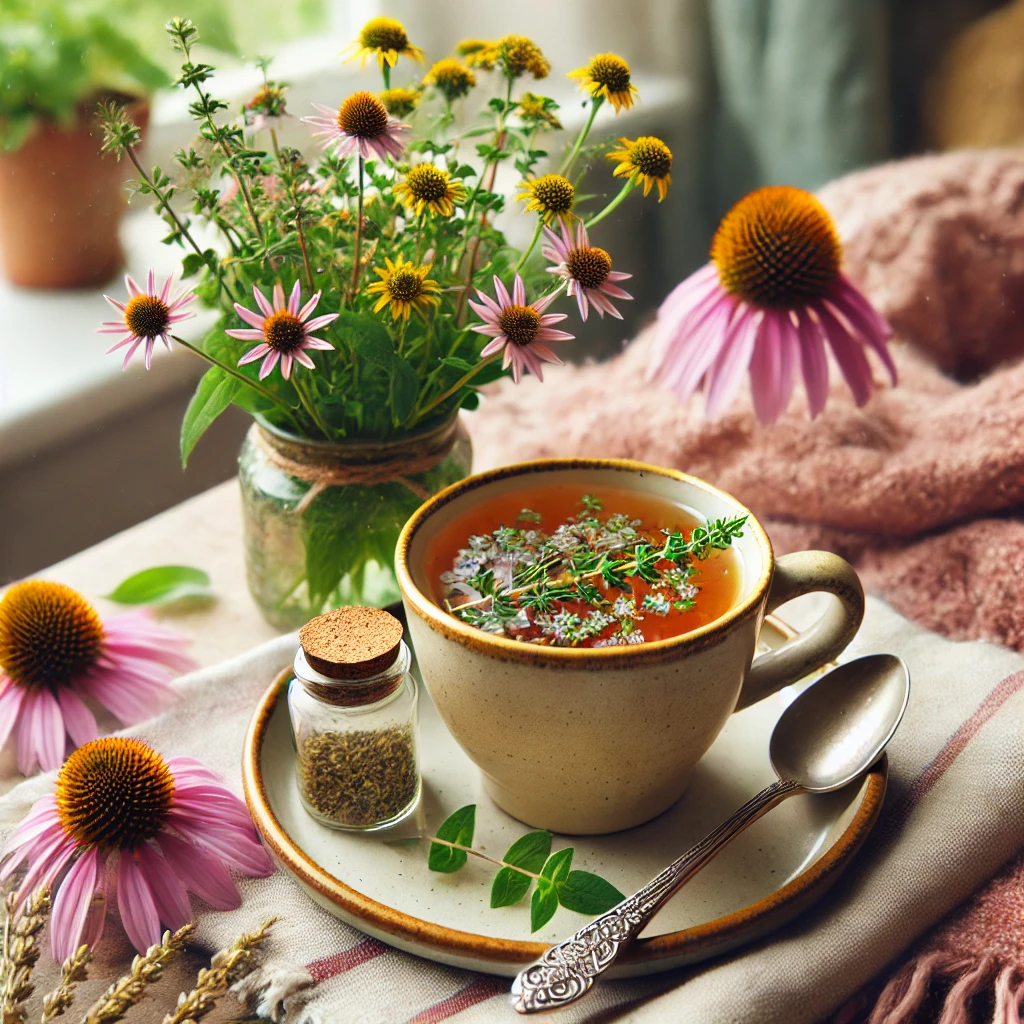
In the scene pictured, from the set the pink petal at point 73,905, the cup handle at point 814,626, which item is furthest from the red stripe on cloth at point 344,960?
the cup handle at point 814,626

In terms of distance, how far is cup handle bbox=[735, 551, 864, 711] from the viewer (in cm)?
54

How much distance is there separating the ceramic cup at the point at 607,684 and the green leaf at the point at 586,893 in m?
0.04

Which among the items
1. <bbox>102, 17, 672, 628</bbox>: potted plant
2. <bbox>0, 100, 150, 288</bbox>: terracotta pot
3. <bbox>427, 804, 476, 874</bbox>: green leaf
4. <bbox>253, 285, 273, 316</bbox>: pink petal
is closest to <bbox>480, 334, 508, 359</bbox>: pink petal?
<bbox>102, 17, 672, 628</bbox>: potted plant

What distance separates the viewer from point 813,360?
772mm

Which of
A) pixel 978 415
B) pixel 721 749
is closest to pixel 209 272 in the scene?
pixel 721 749

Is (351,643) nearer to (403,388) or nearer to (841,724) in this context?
(403,388)

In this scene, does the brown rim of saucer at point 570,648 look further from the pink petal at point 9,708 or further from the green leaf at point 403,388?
the pink petal at point 9,708

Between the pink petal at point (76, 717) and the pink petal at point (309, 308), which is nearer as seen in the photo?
the pink petal at point (309, 308)

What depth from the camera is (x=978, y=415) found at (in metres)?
0.81

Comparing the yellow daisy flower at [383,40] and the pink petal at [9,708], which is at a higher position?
the yellow daisy flower at [383,40]

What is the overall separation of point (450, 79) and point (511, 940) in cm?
45

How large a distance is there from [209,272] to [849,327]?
0.45 meters

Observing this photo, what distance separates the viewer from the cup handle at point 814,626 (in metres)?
0.54

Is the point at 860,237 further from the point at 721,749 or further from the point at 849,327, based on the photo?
the point at 721,749
